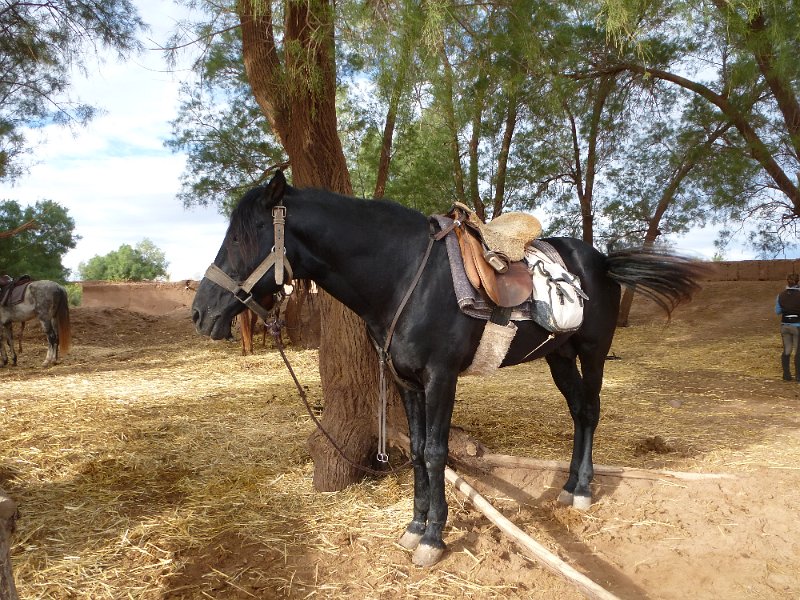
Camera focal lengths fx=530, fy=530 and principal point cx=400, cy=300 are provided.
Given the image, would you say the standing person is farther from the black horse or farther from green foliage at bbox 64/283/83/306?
green foliage at bbox 64/283/83/306

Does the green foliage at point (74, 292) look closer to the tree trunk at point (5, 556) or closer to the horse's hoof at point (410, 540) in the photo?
the horse's hoof at point (410, 540)

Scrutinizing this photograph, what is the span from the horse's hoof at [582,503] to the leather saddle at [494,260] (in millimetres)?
1351

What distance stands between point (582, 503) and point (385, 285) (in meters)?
1.82

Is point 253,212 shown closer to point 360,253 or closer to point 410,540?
point 360,253

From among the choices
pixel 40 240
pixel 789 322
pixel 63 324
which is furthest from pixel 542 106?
pixel 40 240

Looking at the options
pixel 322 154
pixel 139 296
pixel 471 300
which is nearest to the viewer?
pixel 471 300

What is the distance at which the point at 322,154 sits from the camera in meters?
3.87

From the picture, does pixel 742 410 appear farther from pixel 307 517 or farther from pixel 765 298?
pixel 765 298

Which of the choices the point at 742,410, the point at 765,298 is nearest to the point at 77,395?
the point at 742,410

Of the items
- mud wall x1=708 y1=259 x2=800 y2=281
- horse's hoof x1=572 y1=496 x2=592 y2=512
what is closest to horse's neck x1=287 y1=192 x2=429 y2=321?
horse's hoof x1=572 y1=496 x2=592 y2=512

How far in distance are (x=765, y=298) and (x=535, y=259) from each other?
1453 cm

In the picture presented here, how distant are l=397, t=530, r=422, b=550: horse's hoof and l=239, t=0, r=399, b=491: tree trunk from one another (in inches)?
35.1

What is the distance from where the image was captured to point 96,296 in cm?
1866

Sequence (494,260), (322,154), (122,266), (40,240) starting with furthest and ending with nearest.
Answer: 1. (122,266)
2. (40,240)
3. (322,154)
4. (494,260)
